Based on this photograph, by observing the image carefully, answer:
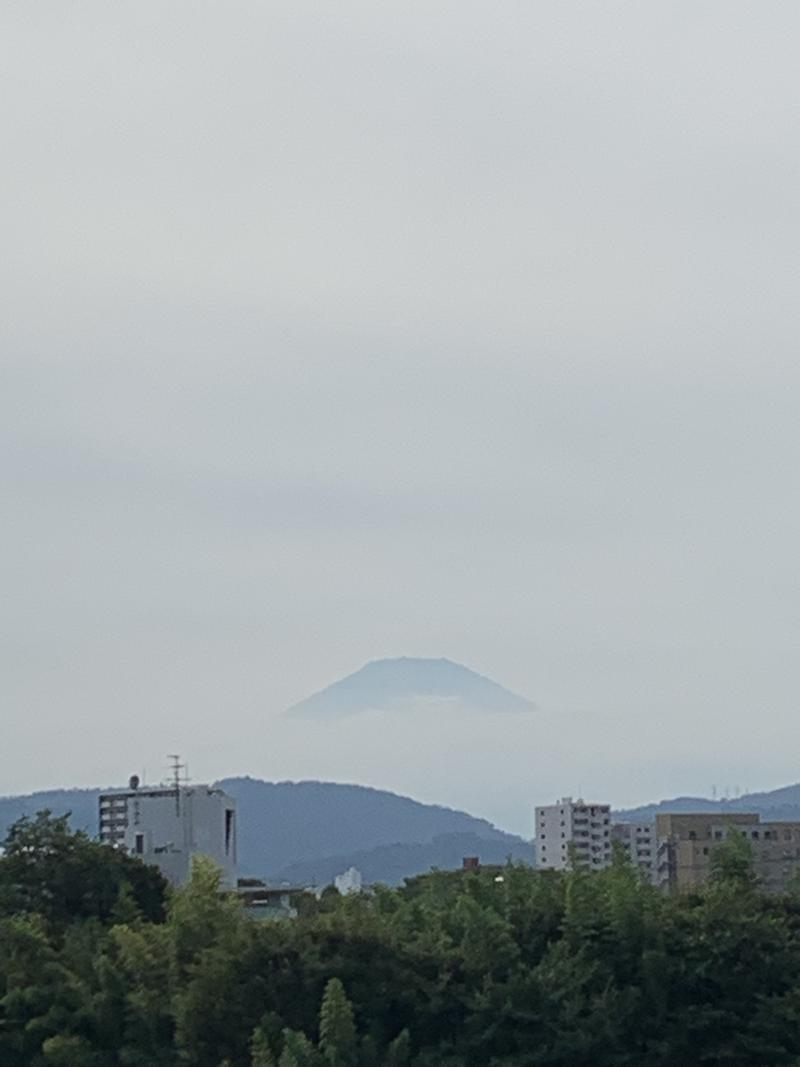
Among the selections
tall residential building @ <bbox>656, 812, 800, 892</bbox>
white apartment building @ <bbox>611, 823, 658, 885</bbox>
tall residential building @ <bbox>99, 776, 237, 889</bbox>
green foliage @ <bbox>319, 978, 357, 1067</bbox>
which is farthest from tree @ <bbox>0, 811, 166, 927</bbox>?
white apartment building @ <bbox>611, 823, 658, 885</bbox>

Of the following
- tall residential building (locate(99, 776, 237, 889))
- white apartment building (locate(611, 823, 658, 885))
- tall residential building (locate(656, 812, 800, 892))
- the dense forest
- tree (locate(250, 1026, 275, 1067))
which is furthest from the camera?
white apartment building (locate(611, 823, 658, 885))

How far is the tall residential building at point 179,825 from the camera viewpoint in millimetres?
64812

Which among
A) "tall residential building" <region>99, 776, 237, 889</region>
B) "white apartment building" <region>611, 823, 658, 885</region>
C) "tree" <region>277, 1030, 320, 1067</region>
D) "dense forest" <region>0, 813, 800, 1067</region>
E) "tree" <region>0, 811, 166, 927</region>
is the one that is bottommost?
"tree" <region>277, 1030, 320, 1067</region>

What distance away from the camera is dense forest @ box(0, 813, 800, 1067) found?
76.0 feet

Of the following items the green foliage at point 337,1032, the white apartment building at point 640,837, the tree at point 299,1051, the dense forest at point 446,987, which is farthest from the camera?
the white apartment building at point 640,837

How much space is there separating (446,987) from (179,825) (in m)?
42.6

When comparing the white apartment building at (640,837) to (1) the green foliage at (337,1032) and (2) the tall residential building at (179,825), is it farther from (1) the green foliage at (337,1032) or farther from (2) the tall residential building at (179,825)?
(1) the green foliage at (337,1032)

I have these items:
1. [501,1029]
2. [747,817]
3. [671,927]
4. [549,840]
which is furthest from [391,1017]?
[549,840]

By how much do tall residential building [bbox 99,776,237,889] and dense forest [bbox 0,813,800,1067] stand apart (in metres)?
38.9

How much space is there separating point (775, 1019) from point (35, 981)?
8.14 meters

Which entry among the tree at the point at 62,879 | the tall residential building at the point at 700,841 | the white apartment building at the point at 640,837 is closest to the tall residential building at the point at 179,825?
the tall residential building at the point at 700,841

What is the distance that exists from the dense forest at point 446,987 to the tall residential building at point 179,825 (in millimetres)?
38903

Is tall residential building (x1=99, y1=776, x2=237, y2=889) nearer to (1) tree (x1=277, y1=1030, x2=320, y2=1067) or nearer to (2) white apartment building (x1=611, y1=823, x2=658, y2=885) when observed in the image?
(2) white apartment building (x1=611, y1=823, x2=658, y2=885)

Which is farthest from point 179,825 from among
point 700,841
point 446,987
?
point 446,987
